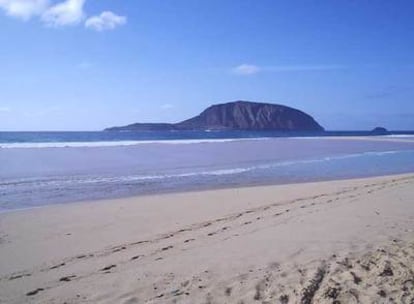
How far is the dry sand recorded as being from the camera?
4.98 meters

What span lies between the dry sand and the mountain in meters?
142

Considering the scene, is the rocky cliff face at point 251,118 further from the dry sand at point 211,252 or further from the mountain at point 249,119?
the dry sand at point 211,252

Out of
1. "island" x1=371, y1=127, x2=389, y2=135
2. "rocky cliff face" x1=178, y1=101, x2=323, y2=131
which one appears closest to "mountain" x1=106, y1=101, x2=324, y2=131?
"rocky cliff face" x1=178, y1=101, x2=323, y2=131

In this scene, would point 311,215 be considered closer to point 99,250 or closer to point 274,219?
point 274,219

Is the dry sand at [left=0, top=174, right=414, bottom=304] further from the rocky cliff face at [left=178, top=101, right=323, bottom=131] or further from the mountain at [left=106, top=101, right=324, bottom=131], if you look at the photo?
the rocky cliff face at [left=178, top=101, right=323, bottom=131]

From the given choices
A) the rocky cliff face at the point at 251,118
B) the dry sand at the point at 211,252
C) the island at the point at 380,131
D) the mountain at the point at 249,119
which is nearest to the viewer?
the dry sand at the point at 211,252

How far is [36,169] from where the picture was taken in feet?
64.7

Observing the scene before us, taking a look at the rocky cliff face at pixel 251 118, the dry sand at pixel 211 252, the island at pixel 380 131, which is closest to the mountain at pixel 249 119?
the rocky cliff face at pixel 251 118

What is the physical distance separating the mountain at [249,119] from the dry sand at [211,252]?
142 m

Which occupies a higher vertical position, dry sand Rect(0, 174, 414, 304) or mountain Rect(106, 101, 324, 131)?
mountain Rect(106, 101, 324, 131)

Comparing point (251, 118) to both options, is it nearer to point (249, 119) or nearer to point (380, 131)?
point (249, 119)

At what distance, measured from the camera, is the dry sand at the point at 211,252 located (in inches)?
196

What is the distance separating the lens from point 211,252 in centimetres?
653

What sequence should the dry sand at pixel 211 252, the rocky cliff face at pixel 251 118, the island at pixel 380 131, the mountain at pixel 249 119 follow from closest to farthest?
the dry sand at pixel 211 252
the island at pixel 380 131
the mountain at pixel 249 119
the rocky cliff face at pixel 251 118
